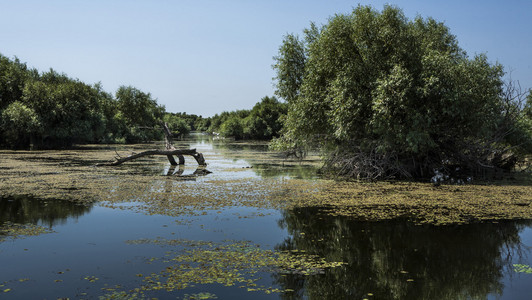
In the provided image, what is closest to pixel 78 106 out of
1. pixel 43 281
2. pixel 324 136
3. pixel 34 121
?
pixel 34 121

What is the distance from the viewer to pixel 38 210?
11930 mm

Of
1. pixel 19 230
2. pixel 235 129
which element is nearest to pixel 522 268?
pixel 19 230

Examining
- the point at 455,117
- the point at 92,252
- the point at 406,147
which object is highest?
the point at 455,117

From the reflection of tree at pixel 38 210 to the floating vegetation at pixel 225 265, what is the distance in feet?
12.1

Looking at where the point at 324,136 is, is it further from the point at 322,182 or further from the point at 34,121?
the point at 34,121

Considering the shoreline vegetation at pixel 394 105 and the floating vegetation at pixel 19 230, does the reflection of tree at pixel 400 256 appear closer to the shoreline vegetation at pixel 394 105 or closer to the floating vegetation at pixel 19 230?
the floating vegetation at pixel 19 230

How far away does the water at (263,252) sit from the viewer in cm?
622

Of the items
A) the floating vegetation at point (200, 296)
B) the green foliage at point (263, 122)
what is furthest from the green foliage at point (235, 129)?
the floating vegetation at point (200, 296)

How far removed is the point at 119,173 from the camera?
73.2 ft

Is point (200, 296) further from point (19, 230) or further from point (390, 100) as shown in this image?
point (390, 100)

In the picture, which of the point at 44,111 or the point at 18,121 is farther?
the point at 44,111

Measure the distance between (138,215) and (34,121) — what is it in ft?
123

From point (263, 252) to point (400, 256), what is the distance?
2.80 metres

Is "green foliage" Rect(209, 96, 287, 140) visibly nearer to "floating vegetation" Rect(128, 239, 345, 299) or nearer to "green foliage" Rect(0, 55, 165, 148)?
"green foliage" Rect(0, 55, 165, 148)
